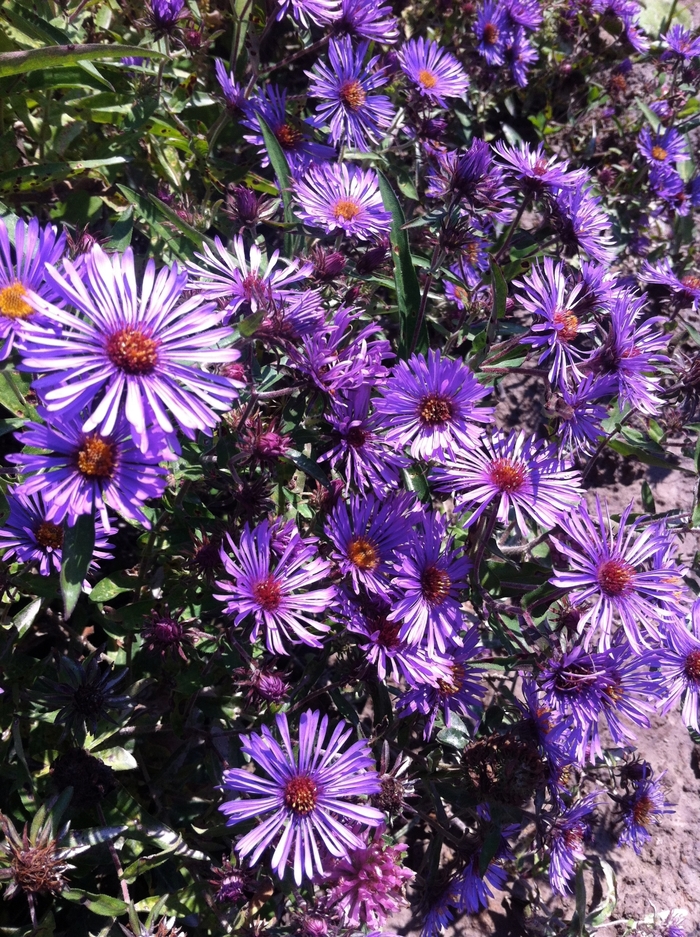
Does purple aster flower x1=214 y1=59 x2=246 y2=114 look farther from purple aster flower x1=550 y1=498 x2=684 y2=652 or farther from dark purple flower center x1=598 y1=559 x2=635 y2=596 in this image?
dark purple flower center x1=598 y1=559 x2=635 y2=596

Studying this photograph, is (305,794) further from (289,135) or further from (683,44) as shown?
(683,44)

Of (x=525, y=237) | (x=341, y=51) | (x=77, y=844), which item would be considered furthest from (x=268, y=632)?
(x=341, y=51)

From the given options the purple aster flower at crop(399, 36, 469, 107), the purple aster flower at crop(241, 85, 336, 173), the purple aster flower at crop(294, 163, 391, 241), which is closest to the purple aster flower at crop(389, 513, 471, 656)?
the purple aster flower at crop(294, 163, 391, 241)

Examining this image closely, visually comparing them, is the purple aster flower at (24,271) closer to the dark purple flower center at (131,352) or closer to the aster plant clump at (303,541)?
the aster plant clump at (303,541)

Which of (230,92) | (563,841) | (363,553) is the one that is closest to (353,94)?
(230,92)

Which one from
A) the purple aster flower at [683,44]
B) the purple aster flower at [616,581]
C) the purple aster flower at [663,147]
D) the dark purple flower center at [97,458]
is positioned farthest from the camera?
the purple aster flower at [683,44]

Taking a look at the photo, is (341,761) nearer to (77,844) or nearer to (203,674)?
(203,674)

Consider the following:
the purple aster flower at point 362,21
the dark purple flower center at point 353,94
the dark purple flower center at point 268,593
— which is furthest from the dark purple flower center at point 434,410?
the purple aster flower at point 362,21
